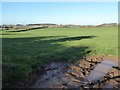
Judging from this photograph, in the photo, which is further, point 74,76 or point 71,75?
point 71,75

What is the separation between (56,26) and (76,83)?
7840 centimetres

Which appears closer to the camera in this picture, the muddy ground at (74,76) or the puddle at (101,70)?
the muddy ground at (74,76)

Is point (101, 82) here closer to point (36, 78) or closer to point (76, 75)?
point (76, 75)

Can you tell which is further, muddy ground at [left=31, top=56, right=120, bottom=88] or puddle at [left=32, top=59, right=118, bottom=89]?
puddle at [left=32, top=59, right=118, bottom=89]

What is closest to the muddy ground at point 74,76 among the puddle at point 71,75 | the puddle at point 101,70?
the puddle at point 71,75

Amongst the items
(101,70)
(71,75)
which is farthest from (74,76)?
(101,70)

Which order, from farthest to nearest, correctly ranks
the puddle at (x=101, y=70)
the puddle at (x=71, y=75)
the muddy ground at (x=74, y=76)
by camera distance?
the puddle at (x=101, y=70)
the puddle at (x=71, y=75)
the muddy ground at (x=74, y=76)

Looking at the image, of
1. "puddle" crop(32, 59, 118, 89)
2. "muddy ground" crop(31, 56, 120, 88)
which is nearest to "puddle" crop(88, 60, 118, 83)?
"puddle" crop(32, 59, 118, 89)

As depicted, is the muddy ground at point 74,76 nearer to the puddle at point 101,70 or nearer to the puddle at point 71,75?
the puddle at point 71,75

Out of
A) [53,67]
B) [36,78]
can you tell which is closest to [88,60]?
[53,67]

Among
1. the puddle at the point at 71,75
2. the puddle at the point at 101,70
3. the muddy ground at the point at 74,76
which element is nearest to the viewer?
the muddy ground at the point at 74,76

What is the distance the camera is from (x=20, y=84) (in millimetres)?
11547

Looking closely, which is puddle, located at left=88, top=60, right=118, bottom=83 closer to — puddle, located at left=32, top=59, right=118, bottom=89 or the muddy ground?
puddle, located at left=32, top=59, right=118, bottom=89

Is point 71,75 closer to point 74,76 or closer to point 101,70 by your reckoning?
point 74,76
